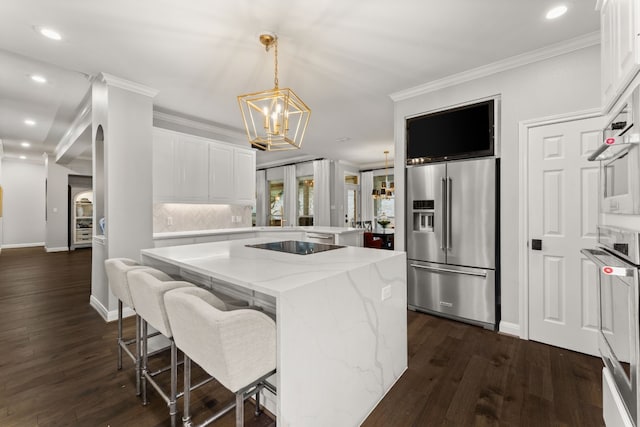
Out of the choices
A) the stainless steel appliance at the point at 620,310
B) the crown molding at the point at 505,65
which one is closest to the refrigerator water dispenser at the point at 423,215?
the crown molding at the point at 505,65

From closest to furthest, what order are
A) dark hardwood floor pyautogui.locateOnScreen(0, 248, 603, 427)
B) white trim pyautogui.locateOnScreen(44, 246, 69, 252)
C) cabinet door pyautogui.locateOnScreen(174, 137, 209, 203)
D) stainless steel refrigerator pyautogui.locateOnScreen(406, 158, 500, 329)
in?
dark hardwood floor pyautogui.locateOnScreen(0, 248, 603, 427) → stainless steel refrigerator pyautogui.locateOnScreen(406, 158, 500, 329) → cabinet door pyautogui.locateOnScreen(174, 137, 209, 203) → white trim pyautogui.locateOnScreen(44, 246, 69, 252)

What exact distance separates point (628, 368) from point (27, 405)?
329cm

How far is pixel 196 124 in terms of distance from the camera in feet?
15.5

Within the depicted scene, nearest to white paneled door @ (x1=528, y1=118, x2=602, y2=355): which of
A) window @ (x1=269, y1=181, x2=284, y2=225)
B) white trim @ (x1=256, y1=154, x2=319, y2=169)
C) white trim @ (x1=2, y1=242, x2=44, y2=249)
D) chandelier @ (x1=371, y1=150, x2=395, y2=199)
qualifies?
chandelier @ (x1=371, y1=150, x2=395, y2=199)

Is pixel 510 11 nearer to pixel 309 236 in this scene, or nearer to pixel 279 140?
pixel 279 140

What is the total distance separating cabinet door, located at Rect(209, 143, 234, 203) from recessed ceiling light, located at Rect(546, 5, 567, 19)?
14.4 ft

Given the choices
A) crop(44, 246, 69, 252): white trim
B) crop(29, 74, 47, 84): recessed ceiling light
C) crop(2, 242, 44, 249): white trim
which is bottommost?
crop(44, 246, 69, 252): white trim

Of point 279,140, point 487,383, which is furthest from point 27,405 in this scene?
point 487,383

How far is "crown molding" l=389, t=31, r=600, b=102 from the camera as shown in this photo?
2436mm

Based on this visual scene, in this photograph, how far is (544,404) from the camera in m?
1.79

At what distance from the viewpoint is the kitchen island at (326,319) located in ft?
4.03

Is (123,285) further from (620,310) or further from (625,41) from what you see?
(625,41)

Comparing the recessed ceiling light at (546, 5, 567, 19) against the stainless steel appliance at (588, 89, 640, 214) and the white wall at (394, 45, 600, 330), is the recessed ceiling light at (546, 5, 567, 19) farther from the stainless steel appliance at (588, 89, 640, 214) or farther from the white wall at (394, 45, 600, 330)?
the stainless steel appliance at (588, 89, 640, 214)

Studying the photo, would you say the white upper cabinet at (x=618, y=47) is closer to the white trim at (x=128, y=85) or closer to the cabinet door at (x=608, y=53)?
the cabinet door at (x=608, y=53)
